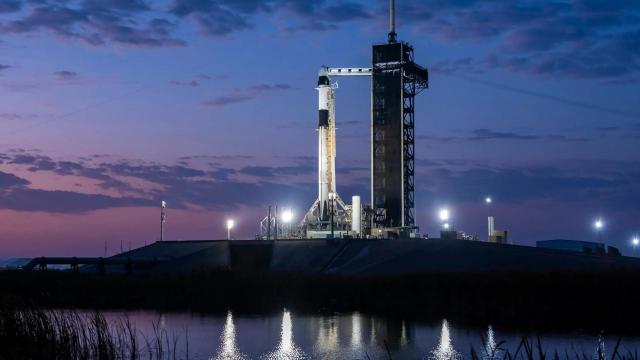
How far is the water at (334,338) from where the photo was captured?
31797 mm

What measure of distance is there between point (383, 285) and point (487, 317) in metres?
9.36

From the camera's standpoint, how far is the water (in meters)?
31.8

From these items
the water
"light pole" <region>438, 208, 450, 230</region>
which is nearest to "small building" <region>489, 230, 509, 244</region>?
"light pole" <region>438, 208, 450, 230</region>

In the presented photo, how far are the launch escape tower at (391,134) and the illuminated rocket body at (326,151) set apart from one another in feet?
15.4

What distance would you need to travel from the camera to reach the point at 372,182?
8975 cm

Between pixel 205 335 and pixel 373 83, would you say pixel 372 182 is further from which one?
pixel 205 335

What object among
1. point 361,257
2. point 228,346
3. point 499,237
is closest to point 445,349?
point 228,346

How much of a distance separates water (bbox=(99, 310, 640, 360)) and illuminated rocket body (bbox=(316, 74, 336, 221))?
47.1 m

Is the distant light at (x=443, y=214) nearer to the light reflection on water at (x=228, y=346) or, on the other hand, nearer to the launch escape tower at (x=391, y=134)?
the launch escape tower at (x=391, y=134)

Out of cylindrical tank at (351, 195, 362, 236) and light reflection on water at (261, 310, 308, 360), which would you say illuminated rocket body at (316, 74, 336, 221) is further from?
light reflection on water at (261, 310, 308, 360)

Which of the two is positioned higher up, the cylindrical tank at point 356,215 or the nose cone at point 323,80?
the nose cone at point 323,80

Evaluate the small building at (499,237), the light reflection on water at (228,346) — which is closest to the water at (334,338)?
the light reflection on water at (228,346)

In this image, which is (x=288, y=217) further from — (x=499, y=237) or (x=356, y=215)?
(x=499, y=237)

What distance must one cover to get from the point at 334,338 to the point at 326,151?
55477mm
